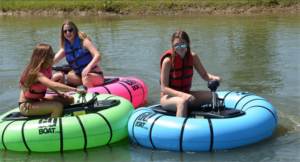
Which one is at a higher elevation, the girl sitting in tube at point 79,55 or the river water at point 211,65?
the girl sitting in tube at point 79,55

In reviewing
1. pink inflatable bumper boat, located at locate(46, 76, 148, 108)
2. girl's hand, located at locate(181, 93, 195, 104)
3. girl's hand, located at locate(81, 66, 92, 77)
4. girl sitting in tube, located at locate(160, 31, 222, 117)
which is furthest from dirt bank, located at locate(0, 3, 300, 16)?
girl's hand, located at locate(181, 93, 195, 104)

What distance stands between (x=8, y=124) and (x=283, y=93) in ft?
15.0

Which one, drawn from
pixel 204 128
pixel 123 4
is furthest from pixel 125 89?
pixel 123 4

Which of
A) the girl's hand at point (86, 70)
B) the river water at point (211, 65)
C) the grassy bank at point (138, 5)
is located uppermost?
the grassy bank at point (138, 5)

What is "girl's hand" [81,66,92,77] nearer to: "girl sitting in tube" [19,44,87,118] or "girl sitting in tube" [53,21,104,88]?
"girl sitting in tube" [53,21,104,88]

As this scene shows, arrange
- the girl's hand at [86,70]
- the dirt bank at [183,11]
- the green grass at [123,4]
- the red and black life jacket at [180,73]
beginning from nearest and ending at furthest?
the red and black life jacket at [180,73]
the girl's hand at [86,70]
the dirt bank at [183,11]
the green grass at [123,4]

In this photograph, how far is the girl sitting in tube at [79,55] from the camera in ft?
17.4

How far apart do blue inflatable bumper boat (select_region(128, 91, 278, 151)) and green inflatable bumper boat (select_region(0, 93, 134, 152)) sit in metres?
0.25

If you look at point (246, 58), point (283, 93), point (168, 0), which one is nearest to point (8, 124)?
point (283, 93)

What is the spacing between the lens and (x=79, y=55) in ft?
17.7

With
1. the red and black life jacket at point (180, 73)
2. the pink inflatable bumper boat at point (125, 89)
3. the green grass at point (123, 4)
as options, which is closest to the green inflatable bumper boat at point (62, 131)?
the red and black life jacket at point (180, 73)

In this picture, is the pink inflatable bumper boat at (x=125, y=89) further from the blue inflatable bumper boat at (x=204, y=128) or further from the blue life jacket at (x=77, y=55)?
the blue inflatable bumper boat at (x=204, y=128)

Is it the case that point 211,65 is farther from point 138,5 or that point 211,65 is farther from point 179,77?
point 138,5

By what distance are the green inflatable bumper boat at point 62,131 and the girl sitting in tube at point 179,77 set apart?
0.65 meters
